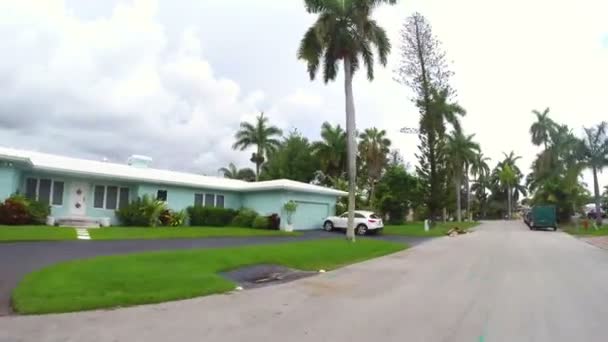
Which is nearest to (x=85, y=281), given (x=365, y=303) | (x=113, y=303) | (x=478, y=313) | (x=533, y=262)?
(x=113, y=303)

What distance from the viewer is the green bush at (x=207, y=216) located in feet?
97.2

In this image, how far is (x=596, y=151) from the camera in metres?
45.7

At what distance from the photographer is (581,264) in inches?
639

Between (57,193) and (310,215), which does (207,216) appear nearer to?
(310,215)

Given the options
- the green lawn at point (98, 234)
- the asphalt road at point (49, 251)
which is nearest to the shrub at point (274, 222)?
the green lawn at point (98, 234)

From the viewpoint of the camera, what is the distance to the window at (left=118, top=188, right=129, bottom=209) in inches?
1065

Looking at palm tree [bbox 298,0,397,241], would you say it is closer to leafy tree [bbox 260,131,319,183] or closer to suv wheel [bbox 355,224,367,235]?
suv wheel [bbox 355,224,367,235]

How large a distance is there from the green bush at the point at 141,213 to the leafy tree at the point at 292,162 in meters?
28.9

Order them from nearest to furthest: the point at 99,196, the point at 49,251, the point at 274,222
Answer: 1. the point at 49,251
2. the point at 99,196
3. the point at 274,222

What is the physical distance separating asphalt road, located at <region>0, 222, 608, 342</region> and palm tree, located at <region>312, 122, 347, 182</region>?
40.6m

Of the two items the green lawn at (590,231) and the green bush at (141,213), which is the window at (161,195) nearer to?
the green bush at (141,213)

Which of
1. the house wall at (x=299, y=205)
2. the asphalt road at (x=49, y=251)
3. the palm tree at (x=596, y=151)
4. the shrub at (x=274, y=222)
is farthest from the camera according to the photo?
the palm tree at (x=596, y=151)

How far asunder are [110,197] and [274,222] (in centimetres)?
965

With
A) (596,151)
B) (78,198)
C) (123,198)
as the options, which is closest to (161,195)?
(123,198)
